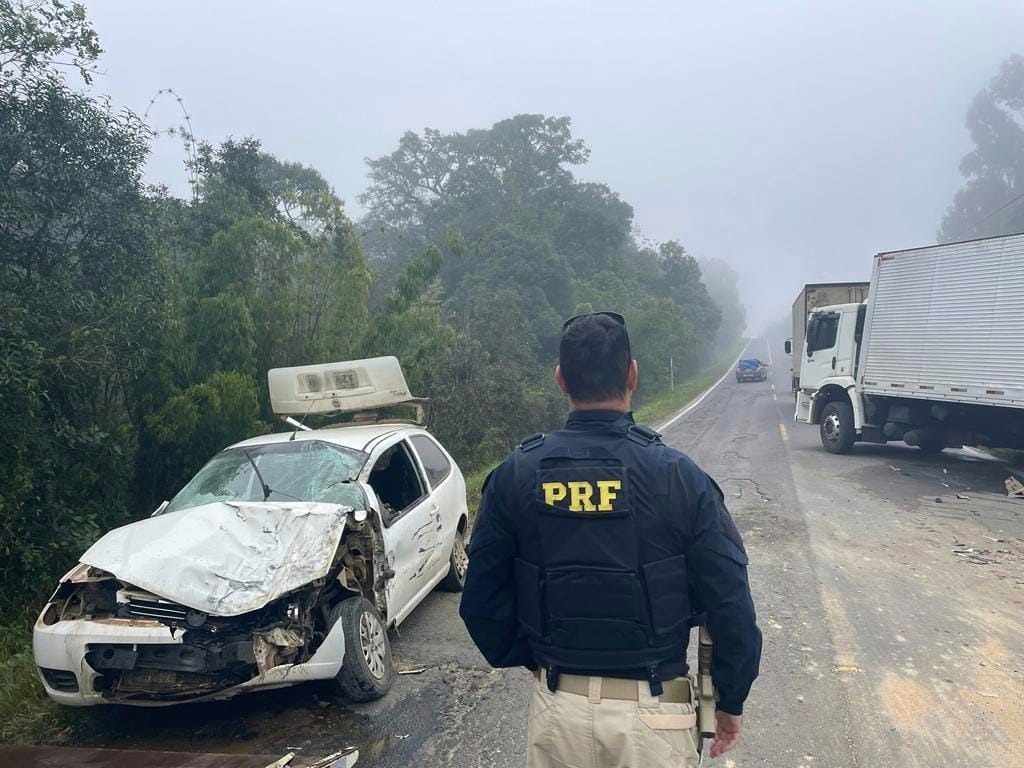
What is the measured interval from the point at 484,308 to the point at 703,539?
2280cm

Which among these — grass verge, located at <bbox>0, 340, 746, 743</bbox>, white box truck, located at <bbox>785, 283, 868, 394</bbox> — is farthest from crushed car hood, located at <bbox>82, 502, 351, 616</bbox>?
white box truck, located at <bbox>785, 283, 868, 394</bbox>

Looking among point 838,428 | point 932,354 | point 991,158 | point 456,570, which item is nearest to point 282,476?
point 456,570

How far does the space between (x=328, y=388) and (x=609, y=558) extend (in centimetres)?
553

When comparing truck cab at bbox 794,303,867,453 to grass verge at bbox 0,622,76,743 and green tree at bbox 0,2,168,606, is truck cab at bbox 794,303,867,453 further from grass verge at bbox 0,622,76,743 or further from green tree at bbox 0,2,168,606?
grass verge at bbox 0,622,76,743

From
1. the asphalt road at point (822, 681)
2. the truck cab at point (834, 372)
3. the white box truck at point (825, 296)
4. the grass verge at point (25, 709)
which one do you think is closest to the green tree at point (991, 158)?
the white box truck at point (825, 296)

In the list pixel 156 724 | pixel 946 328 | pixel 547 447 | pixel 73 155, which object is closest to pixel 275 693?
pixel 156 724

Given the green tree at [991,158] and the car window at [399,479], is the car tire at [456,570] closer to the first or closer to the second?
the car window at [399,479]

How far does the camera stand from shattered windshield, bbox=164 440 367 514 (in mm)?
5070

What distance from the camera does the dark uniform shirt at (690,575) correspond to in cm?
207

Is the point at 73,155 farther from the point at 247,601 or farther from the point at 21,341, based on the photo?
the point at 247,601

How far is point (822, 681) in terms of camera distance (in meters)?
4.56

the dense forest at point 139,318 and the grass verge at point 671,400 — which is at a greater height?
the dense forest at point 139,318

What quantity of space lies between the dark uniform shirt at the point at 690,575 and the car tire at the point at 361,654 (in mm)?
2197

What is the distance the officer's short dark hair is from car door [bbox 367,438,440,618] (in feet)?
9.66
